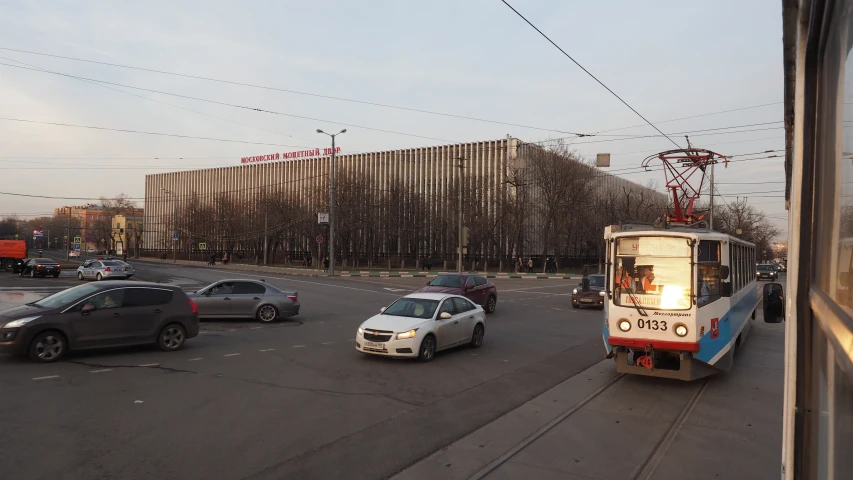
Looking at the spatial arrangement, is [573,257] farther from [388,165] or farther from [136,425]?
[136,425]

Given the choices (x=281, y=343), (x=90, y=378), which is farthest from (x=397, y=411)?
(x=281, y=343)

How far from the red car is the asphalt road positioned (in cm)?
619

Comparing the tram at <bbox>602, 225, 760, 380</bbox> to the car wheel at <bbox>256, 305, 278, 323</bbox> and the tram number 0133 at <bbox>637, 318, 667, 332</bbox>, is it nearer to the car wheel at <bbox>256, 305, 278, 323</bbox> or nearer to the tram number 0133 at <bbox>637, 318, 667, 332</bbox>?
the tram number 0133 at <bbox>637, 318, 667, 332</bbox>

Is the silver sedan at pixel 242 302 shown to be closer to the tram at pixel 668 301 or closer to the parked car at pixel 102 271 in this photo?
the tram at pixel 668 301

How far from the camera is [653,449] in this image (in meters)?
7.31

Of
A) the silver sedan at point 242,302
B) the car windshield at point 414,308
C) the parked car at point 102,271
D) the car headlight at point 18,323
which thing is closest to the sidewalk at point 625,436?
the car windshield at point 414,308

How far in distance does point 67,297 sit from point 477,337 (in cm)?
918

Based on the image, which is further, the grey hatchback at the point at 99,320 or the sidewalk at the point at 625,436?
the grey hatchback at the point at 99,320

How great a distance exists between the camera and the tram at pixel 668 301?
396 inches

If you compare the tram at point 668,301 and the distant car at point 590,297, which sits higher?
the tram at point 668,301

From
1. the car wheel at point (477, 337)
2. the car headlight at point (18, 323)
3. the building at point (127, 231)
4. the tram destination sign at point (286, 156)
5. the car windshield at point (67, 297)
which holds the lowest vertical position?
the car wheel at point (477, 337)

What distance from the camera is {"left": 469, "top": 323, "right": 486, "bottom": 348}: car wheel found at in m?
14.7

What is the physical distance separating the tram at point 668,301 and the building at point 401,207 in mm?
29396

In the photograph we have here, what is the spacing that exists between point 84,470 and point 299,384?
4378 mm
